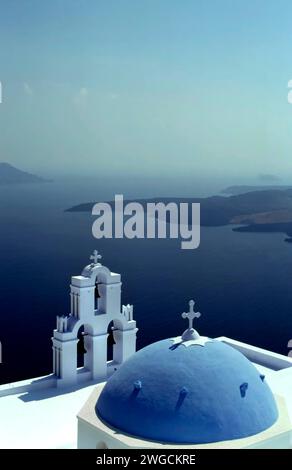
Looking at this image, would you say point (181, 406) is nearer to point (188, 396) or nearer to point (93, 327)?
point (188, 396)

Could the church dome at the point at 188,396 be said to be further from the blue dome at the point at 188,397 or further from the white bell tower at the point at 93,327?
the white bell tower at the point at 93,327

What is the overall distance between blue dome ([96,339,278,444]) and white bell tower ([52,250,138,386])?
5.01m

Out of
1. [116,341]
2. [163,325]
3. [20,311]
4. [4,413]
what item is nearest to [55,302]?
[20,311]

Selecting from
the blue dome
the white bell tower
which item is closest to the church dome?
the blue dome

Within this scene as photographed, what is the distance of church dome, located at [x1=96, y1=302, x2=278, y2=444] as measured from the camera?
1018 centimetres

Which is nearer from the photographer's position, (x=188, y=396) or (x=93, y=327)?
(x=188, y=396)

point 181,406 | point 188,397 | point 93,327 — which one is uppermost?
point 93,327

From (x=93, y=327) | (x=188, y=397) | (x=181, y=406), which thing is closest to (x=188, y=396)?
(x=188, y=397)

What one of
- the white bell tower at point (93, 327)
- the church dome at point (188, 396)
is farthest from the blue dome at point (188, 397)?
the white bell tower at point (93, 327)

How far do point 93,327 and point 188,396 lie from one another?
6344mm

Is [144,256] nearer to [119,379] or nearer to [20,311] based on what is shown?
[20,311]

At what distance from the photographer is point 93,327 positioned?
53.8 ft

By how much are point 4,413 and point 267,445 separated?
6.19m

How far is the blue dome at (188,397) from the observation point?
10180mm
